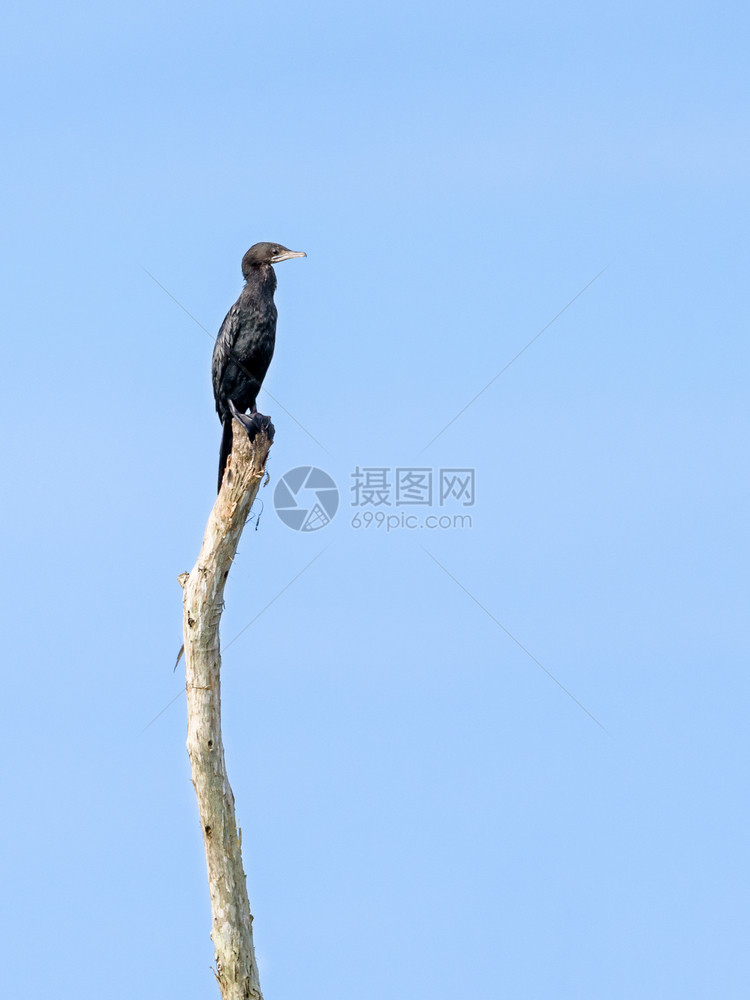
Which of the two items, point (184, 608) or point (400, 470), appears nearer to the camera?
point (184, 608)

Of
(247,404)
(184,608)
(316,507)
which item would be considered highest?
(247,404)

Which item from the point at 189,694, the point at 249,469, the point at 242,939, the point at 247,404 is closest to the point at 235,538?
the point at 249,469

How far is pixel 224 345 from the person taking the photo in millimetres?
9383

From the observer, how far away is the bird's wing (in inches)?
369

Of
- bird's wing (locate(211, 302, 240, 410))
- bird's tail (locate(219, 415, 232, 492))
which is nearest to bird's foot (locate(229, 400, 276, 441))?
bird's tail (locate(219, 415, 232, 492))

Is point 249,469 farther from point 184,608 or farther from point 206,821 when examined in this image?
point 206,821

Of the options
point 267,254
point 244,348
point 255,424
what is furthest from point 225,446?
point 267,254

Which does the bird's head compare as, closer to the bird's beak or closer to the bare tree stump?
the bird's beak

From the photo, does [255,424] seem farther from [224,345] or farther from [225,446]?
[224,345]

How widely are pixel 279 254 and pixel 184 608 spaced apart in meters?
3.45

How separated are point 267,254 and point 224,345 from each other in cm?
96

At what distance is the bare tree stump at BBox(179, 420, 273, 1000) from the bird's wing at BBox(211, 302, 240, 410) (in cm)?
165

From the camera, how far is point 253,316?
9.37 m

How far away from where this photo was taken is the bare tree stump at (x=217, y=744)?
7.83 m
